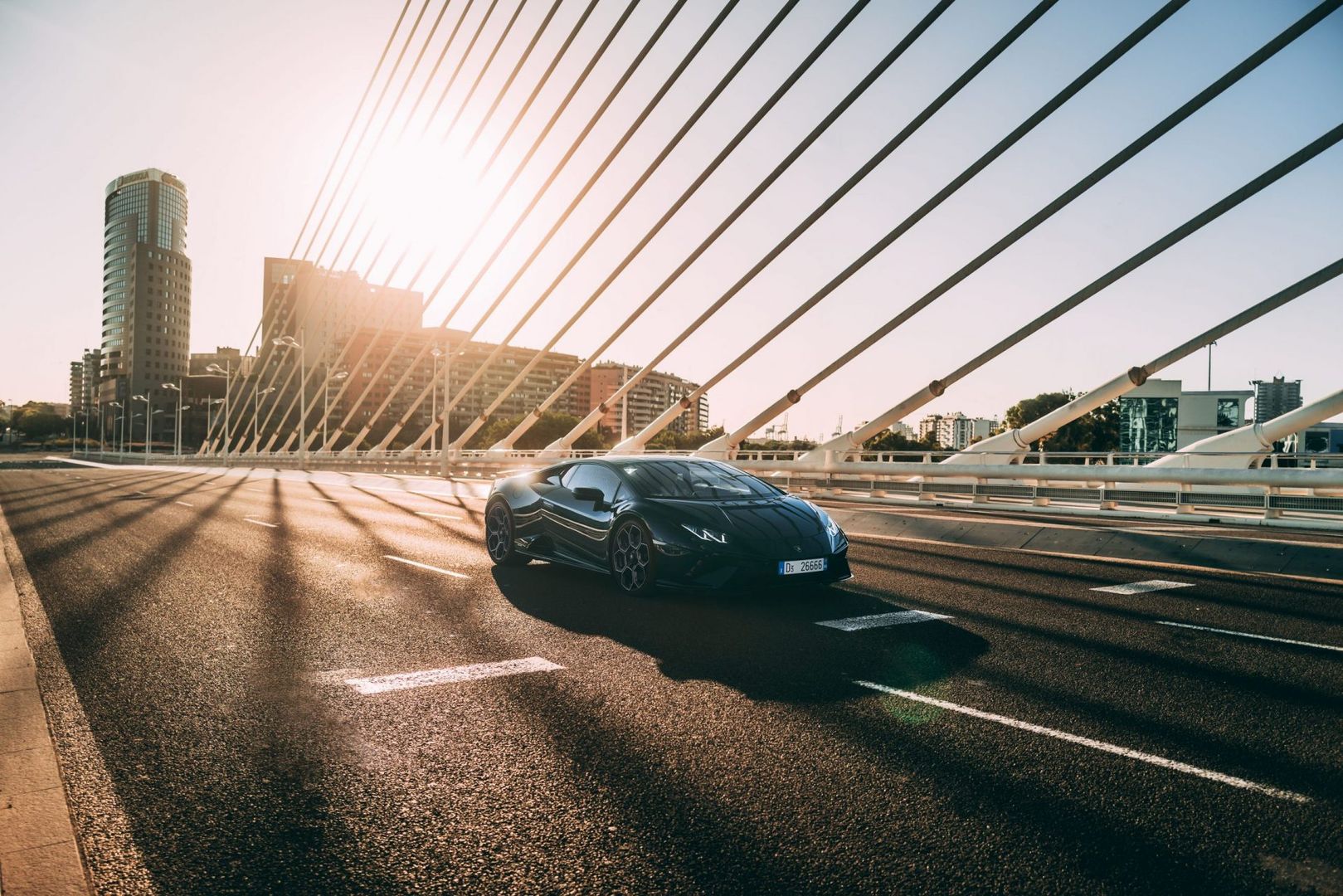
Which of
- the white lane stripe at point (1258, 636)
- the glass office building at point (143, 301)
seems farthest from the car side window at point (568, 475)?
the glass office building at point (143, 301)

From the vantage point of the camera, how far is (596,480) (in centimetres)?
838

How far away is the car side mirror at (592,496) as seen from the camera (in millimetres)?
8062

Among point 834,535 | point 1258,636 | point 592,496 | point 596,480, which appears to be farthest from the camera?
point 596,480

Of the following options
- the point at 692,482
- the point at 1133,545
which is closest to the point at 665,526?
the point at 692,482

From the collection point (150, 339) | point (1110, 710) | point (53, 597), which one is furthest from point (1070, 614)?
point (150, 339)

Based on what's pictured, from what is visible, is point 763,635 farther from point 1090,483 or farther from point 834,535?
point 1090,483

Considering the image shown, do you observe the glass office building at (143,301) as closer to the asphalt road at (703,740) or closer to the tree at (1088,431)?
the tree at (1088,431)

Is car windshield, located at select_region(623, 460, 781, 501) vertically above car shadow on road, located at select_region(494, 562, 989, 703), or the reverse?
car windshield, located at select_region(623, 460, 781, 501)

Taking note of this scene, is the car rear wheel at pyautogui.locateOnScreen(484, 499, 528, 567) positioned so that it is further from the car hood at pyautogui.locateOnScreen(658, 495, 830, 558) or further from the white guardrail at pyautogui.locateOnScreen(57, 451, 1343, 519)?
the white guardrail at pyautogui.locateOnScreen(57, 451, 1343, 519)

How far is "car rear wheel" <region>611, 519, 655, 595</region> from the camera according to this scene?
7332 mm

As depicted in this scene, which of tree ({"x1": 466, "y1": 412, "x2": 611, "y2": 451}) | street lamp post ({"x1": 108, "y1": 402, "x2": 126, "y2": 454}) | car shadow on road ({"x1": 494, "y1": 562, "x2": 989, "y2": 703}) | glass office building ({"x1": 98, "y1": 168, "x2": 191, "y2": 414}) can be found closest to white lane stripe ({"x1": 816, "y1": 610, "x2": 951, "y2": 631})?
car shadow on road ({"x1": 494, "y1": 562, "x2": 989, "y2": 703})

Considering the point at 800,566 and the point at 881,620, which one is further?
the point at 800,566

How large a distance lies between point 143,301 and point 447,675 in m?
190

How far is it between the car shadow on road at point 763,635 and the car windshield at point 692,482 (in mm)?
882
